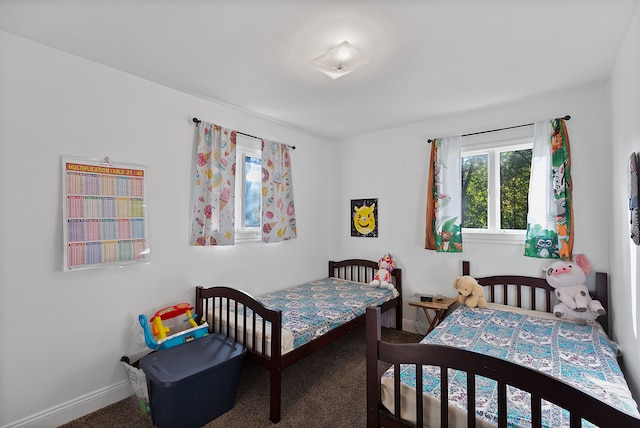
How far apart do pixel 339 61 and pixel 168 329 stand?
2445mm

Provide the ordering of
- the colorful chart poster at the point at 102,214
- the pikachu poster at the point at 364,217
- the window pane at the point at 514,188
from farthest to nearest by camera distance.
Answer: the pikachu poster at the point at 364,217, the window pane at the point at 514,188, the colorful chart poster at the point at 102,214

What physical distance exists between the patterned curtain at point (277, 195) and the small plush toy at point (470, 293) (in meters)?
1.97

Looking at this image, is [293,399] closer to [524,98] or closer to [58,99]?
[58,99]

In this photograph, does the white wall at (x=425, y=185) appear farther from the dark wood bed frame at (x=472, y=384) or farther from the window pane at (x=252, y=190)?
the dark wood bed frame at (x=472, y=384)

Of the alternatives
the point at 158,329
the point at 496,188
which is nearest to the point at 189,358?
the point at 158,329

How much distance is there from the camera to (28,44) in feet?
6.50

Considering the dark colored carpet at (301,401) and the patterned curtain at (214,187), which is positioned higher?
the patterned curtain at (214,187)

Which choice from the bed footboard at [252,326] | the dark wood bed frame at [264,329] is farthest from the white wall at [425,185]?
the bed footboard at [252,326]

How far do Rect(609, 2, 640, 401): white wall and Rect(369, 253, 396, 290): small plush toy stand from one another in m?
1.97

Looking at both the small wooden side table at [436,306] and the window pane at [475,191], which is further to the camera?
the window pane at [475,191]

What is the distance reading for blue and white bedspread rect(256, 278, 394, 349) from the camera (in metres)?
2.50

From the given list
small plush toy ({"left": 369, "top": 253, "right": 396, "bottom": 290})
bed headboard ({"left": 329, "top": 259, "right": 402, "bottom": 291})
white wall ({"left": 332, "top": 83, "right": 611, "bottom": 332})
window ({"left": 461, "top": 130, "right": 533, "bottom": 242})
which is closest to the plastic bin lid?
small plush toy ({"left": 369, "top": 253, "right": 396, "bottom": 290})

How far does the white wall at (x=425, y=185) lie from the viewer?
2.66 m

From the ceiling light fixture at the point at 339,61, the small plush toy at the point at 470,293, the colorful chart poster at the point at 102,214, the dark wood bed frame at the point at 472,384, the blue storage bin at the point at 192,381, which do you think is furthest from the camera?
the small plush toy at the point at 470,293
